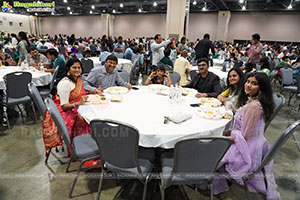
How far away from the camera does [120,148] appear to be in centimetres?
148

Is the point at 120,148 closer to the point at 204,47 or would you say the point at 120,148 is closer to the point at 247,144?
the point at 247,144

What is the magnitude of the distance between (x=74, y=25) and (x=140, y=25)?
30.4ft

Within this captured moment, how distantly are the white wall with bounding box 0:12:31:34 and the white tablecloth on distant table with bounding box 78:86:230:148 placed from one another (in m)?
24.5

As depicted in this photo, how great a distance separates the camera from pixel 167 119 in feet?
5.97

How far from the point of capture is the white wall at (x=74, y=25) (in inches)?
927

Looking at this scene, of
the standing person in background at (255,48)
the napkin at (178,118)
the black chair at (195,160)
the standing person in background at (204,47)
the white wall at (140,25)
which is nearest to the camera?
the black chair at (195,160)

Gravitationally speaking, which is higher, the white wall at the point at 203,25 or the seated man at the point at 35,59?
the white wall at the point at 203,25

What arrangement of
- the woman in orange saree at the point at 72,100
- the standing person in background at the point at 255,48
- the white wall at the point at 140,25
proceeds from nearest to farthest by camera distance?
the woman in orange saree at the point at 72,100 → the standing person in background at the point at 255,48 → the white wall at the point at 140,25

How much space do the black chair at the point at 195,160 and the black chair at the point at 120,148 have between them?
0.22m

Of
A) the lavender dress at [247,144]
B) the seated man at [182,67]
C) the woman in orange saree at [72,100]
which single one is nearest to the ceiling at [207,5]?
the seated man at [182,67]

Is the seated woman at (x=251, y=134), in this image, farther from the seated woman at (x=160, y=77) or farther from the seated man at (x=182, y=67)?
the seated man at (x=182, y=67)

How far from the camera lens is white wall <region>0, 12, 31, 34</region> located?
66.3 feet

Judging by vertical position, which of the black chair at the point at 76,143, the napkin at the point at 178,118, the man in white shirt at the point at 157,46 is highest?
the man in white shirt at the point at 157,46

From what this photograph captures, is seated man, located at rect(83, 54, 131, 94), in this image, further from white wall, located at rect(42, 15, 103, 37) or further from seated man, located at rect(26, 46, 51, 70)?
white wall, located at rect(42, 15, 103, 37)
